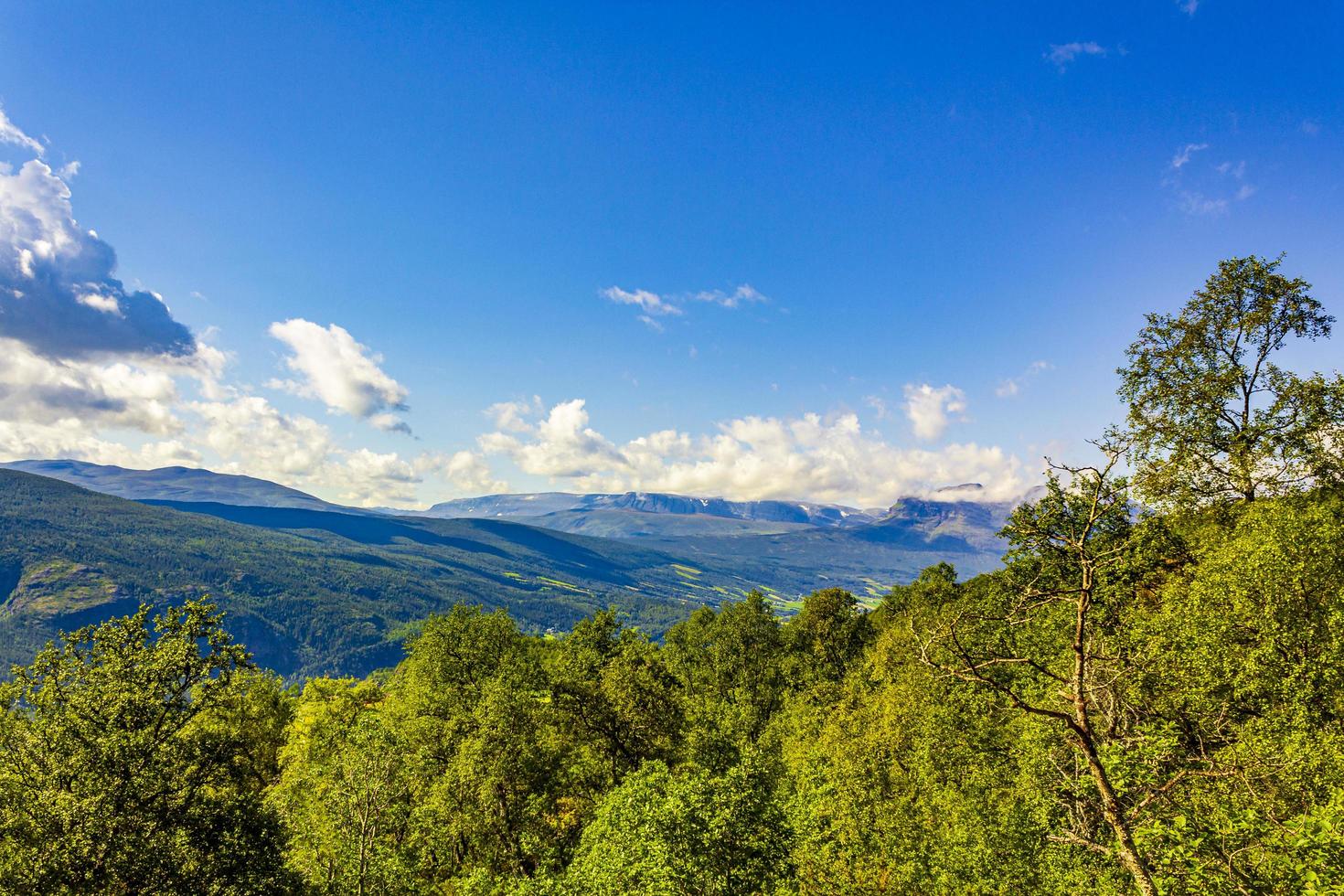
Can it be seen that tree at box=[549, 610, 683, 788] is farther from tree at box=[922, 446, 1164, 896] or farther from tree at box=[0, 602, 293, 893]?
tree at box=[922, 446, 1164, 896]

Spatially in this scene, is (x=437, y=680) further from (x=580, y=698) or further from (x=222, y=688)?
(x=222, y=688)

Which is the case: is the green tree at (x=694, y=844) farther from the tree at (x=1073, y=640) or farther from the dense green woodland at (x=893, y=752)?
the tree at (x=1073, y=640)

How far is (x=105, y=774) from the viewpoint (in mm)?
23734

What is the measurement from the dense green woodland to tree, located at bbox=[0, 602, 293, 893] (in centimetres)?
11

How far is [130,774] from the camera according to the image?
78.8 feet

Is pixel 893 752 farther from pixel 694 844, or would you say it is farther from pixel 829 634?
pixel 829 634

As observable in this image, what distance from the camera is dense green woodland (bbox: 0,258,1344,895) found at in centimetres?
1869

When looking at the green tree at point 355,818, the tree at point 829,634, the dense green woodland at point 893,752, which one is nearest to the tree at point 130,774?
the dense green woodland at point 893,752

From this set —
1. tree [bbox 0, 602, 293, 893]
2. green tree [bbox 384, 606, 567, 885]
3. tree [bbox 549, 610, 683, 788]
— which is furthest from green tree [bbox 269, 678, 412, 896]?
tree [bbox 549, 610, 683, 788]

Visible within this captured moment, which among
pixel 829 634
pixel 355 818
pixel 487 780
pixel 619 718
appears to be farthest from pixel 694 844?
pixel 829 634

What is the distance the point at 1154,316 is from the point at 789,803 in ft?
119

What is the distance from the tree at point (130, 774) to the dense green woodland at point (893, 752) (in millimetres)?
113

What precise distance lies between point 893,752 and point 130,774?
131 feet

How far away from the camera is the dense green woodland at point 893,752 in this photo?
1869cm
